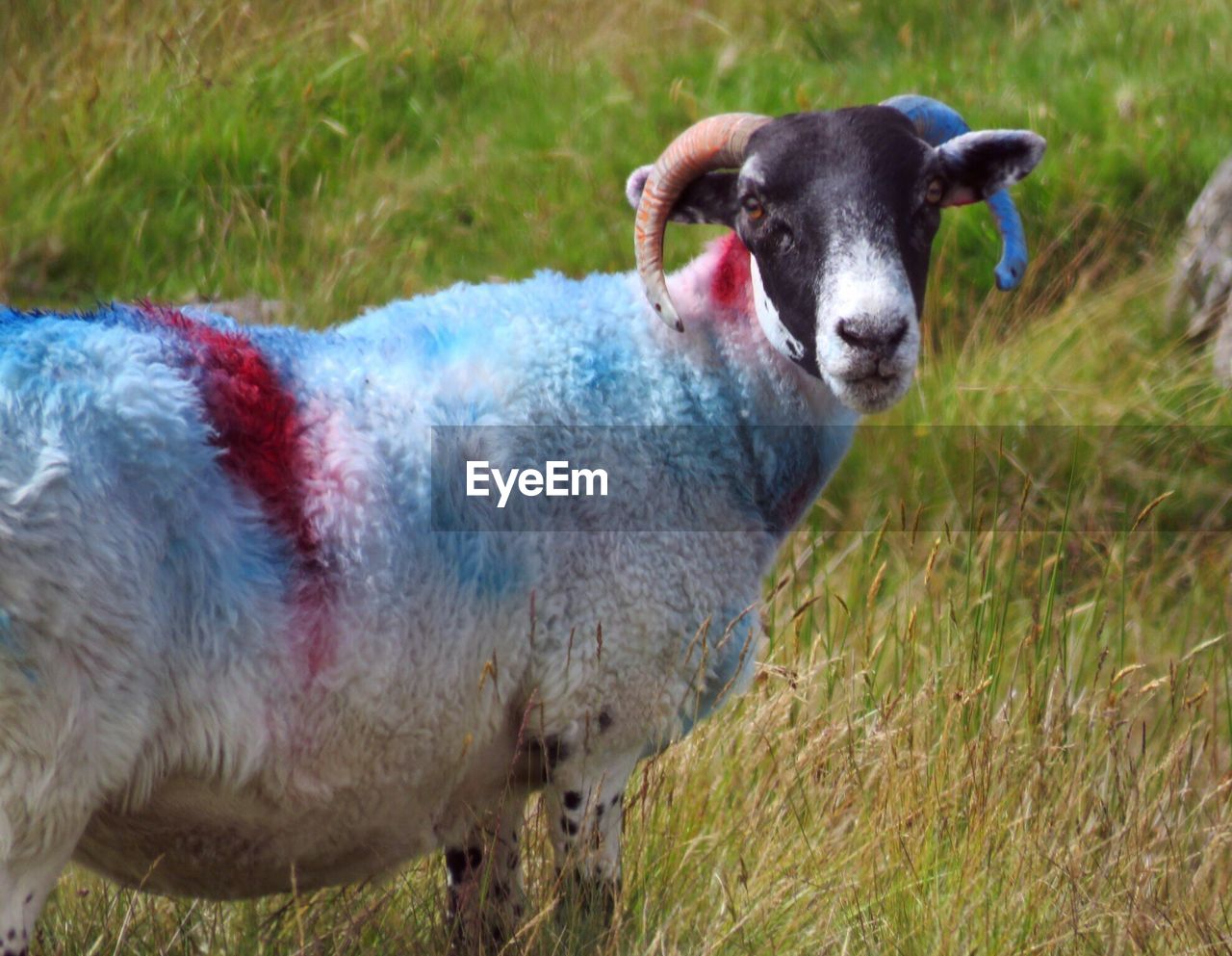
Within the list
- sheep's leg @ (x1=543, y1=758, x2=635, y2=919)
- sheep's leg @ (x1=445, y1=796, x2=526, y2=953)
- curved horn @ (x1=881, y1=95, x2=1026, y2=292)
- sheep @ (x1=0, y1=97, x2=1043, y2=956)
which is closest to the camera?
sheep @ (x1=0, y1=97, x2=1043, y2=956)

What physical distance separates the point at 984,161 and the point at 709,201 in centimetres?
55

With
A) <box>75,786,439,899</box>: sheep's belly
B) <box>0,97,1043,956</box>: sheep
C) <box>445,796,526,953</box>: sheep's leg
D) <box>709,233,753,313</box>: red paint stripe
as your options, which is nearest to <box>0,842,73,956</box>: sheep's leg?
<box>0,97,1043,956</box>: sheep

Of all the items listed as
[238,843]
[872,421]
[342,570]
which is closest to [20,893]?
[238,843]

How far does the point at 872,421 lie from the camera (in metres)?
5.77

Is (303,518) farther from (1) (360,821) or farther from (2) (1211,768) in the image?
(2) (1211,768)

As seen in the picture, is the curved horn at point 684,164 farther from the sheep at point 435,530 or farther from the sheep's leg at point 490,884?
the sheep's leg at point 490,884

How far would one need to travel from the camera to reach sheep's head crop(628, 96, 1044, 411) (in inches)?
120

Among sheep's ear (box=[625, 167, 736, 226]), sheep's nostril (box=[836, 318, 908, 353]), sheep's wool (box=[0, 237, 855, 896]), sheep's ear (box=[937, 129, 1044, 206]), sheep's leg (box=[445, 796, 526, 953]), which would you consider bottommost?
sheep's leg (box=[445, 796, 526, 953])

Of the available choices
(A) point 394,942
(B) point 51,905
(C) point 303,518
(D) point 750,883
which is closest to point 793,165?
(C) point 303,518

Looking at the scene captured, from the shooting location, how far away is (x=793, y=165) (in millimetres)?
3205

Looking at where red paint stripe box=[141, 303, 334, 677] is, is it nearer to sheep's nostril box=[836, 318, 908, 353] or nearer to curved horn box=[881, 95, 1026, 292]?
sheep's nostril box=[836, 318, 908, 353]

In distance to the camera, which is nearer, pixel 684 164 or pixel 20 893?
pixel 20 893

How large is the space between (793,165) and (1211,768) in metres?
1.90

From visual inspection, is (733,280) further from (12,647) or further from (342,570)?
(12,647)
